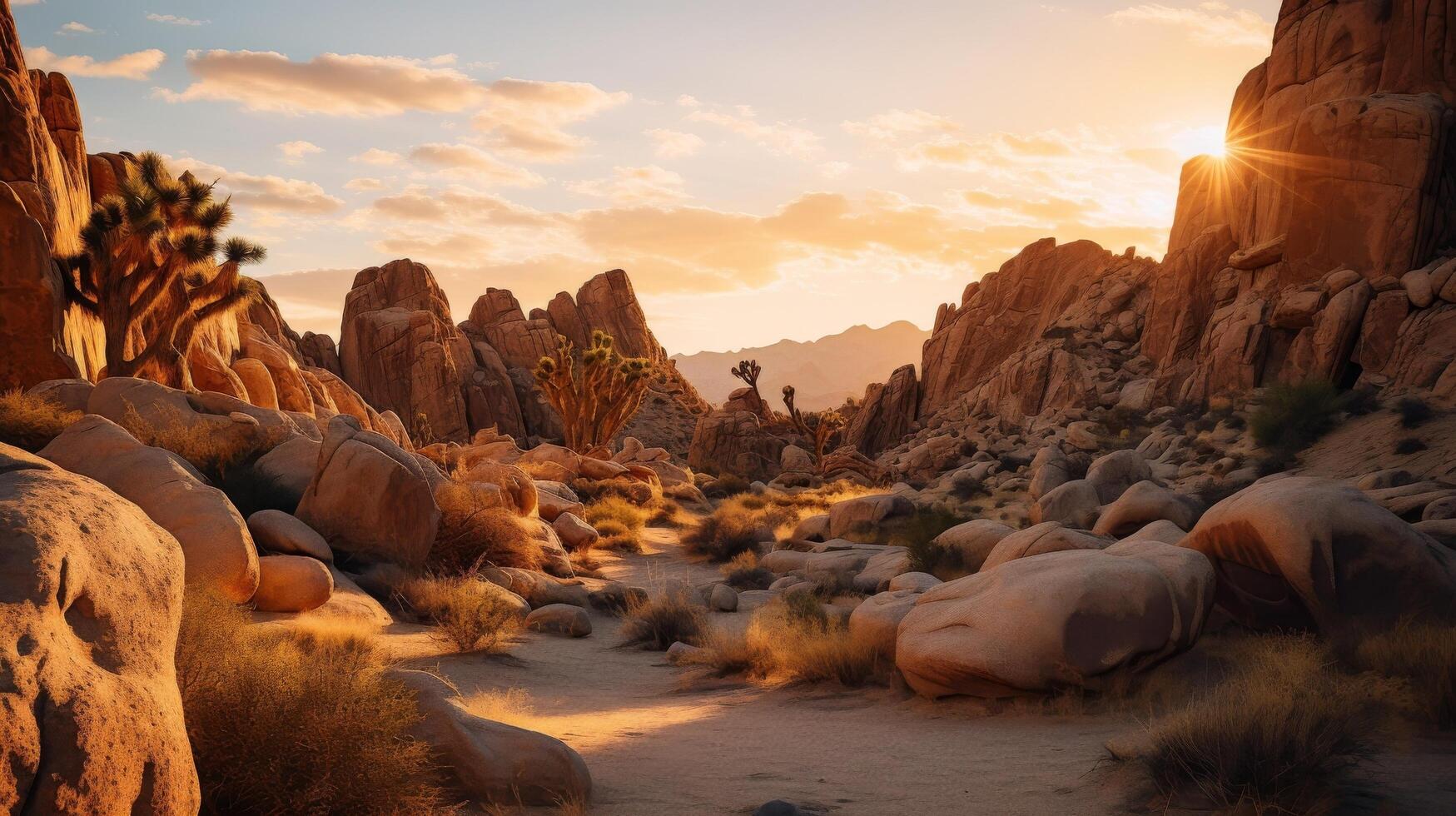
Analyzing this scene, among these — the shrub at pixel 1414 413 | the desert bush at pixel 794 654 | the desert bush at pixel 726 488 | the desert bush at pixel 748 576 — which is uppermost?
the shrub at pixel 1414 413

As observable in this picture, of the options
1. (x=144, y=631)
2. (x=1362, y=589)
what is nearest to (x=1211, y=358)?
(x=1362, y=589)

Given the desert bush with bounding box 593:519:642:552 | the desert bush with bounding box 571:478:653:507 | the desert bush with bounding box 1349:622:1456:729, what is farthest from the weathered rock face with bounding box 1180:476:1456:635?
the desert bush with bounding box 571:478:653:507

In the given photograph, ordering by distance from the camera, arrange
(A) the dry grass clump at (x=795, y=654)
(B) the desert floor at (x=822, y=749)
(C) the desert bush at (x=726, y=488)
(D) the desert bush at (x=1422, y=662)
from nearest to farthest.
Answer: (B) the desert floor at (x=822, y=749)
(D) the desert bush at (x=1422, y=662)
(A) the dry grass clump at (x=795, y=654)
(C) the desert bush at (x=726, y=488)

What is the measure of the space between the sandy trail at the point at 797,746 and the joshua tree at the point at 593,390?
3150cm

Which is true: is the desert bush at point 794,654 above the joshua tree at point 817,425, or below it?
above

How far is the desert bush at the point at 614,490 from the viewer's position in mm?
30234

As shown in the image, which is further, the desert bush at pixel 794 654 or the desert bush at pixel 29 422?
the desert bush at pixel 29 422

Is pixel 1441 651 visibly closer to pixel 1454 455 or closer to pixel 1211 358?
pixel 1454 455

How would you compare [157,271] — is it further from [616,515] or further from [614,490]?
[614,490]

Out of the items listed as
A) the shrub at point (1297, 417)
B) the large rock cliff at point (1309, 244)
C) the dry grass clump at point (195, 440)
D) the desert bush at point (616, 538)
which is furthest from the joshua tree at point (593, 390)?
the dry grass clump at point (195, 440)

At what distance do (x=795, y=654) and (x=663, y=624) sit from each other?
325 cm

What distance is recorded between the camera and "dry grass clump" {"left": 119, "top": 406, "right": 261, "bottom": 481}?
13.6m

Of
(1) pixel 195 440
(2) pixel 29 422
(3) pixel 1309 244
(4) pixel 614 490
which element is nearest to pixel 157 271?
(1) pixel 195 440

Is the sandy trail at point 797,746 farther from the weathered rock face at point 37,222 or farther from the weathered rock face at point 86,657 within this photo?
the weathered rock face at point 37,222
